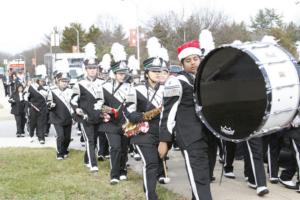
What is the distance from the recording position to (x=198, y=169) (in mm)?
4977

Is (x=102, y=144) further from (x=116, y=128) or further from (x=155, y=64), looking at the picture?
(x=155, y=64)

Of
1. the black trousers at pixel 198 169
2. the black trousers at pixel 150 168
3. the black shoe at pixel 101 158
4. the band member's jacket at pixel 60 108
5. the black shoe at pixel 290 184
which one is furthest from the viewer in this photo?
the band member's jacket at pixel 60 108

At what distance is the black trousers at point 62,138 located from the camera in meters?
9.66

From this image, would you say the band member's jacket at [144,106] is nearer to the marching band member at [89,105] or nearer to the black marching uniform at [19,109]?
the marching band member at [89,105]

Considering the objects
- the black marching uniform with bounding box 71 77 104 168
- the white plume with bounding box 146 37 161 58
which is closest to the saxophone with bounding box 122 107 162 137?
the white plume with bounding box 146 37 161 58

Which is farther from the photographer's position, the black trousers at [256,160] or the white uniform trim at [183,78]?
the black trousers at [256,160]

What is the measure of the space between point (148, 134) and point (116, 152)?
1.32 m

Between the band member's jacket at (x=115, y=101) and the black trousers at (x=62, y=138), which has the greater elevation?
the band member's jacket at (x=115, y=101)

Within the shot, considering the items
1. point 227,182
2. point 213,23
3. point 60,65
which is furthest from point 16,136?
point 213,23

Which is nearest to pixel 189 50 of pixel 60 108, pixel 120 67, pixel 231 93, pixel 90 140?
pixel 231 93

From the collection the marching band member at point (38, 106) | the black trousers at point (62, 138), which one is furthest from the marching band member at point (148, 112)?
the marching band member at point (38, 106)

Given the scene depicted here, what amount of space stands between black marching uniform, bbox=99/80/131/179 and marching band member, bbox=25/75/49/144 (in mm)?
4765

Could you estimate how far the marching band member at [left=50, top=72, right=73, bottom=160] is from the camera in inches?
384

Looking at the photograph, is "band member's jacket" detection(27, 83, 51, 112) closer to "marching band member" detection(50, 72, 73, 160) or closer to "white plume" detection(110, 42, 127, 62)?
"marching band member" detection(50, 72, 73, 160)
